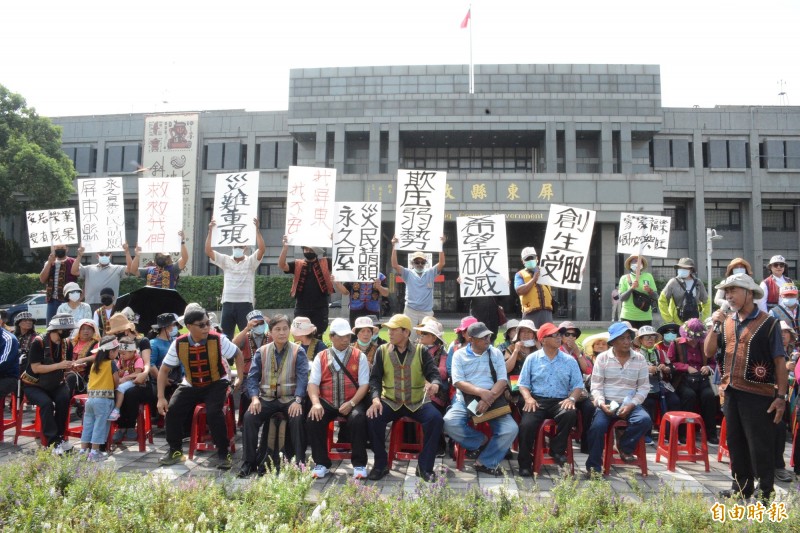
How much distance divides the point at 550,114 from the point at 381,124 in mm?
9161

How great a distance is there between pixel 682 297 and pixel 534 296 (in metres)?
2.47

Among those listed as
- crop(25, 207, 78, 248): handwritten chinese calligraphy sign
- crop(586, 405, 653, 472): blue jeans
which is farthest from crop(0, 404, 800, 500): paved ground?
crop(25, 207, 78, 248): handwritten chinese calligraphy sign

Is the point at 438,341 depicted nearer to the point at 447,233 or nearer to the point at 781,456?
the point at 781,456

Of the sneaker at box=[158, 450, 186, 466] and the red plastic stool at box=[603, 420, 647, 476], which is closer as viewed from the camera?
the red plastic stool at box=[603, 420, 647, 476]

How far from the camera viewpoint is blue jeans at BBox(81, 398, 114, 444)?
244 inches

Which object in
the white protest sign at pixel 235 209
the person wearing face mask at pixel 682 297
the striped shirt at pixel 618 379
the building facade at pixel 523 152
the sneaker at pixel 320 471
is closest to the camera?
the sneaker at pixel 320 471

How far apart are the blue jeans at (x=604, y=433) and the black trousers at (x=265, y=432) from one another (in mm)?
2974

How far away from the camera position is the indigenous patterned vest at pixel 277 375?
6.09 meters

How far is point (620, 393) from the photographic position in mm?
6035

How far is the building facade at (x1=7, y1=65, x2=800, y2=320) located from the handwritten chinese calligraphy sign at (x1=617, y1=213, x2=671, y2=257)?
1560 centimetres

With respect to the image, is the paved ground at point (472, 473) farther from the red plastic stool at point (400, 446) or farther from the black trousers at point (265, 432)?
the black trousers at point (265, 432)

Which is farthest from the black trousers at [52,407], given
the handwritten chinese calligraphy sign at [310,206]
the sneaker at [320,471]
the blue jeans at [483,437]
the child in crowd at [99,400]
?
the blue jeans at [483,437]

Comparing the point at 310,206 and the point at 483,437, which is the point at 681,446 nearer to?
the point at 483,437

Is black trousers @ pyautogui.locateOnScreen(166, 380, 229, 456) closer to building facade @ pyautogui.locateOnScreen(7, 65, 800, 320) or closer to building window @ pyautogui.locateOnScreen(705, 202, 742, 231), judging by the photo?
building facade @ pyautogui.locateOnScreen(7, 65, 800, 320)
